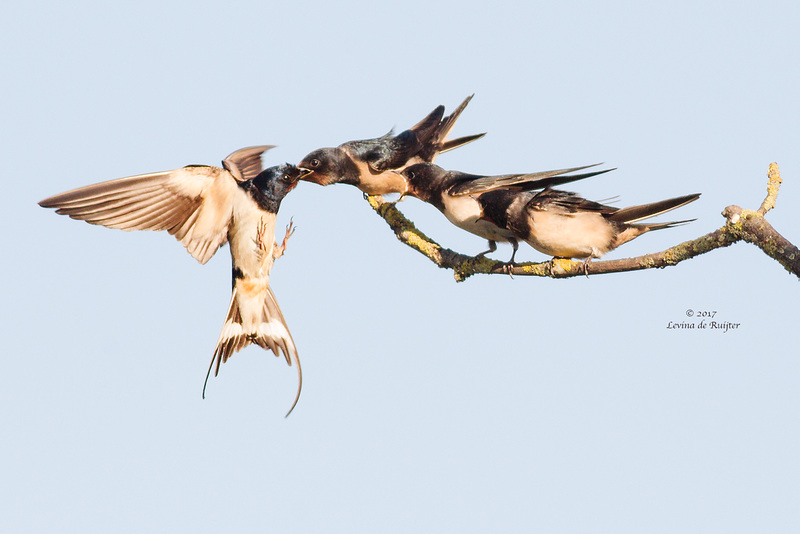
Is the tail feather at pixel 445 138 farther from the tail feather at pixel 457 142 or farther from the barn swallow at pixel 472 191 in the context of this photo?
the barn swallow at pixel 472 191

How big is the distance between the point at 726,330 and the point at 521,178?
1.90 metres

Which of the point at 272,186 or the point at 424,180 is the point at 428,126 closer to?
the point at 424,180

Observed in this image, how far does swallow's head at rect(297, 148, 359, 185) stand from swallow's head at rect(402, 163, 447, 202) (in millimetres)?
725

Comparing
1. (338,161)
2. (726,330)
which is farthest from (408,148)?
(726,330)

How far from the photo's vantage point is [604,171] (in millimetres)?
5730

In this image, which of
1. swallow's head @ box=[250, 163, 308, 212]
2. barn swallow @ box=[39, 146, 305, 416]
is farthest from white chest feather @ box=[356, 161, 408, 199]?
swallow's head @ box=[250, 163, 308, 212]

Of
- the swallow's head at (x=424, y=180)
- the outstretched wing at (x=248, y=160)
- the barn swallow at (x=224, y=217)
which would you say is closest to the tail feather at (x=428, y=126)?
the swallow's head at (x=424, y=180)

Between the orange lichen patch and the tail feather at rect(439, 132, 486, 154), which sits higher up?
the tail feather at rect(439, 132, 486, 154)

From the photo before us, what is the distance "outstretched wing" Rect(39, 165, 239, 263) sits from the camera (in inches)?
231

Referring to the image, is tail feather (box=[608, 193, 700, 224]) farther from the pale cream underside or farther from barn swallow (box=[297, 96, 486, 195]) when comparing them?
the pale cream underside

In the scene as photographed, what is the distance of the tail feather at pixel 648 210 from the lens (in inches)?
235

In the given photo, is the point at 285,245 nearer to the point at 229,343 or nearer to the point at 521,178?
the point at 229,343

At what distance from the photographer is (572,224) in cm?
641

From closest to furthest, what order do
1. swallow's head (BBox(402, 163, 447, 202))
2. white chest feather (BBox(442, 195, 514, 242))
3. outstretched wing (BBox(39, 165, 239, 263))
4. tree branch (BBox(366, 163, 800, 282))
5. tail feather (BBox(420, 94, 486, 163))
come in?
tree branch (BBox(366, 163, 800, 282)) < outstretched wing (BBox(39, 165, 239, 263)) < white chest feather (BBox(442, 195, 514, 242)) < swallow's head (BBox(402, 163, 447, 202)) < tail feather (BBox(420, 94, 486, 163))
